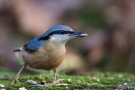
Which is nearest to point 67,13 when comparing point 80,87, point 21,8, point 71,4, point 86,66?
point 71,4

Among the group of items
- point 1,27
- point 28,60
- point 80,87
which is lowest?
point 80,87

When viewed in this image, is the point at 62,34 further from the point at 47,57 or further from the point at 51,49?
the point at 47,57

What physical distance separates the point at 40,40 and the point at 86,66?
4232 mm

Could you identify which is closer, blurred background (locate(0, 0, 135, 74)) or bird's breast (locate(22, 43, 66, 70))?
bird's breast (locate(22, 43, 66, 70))

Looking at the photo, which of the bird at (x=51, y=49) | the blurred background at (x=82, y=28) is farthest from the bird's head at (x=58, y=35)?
the blurred background at (x=82, y=28)

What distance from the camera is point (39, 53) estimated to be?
15.5 feet

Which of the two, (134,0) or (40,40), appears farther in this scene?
(134,0)

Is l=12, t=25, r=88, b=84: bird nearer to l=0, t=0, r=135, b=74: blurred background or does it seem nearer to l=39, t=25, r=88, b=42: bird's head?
l=39, t=25, r=88, b=42: bird's head

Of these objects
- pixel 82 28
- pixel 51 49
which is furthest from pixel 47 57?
pixel 82 28

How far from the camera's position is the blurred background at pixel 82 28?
8.63 m

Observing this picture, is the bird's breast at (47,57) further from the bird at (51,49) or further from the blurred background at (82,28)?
the blurred background at (82,28)

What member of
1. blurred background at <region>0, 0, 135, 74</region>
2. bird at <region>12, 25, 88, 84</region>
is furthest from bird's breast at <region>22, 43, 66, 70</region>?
blurred background at <region>0, 0, 135, 74</region>

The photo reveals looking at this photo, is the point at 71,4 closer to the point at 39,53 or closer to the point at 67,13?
the point at 67,13

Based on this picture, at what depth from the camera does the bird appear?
4.66 metres
